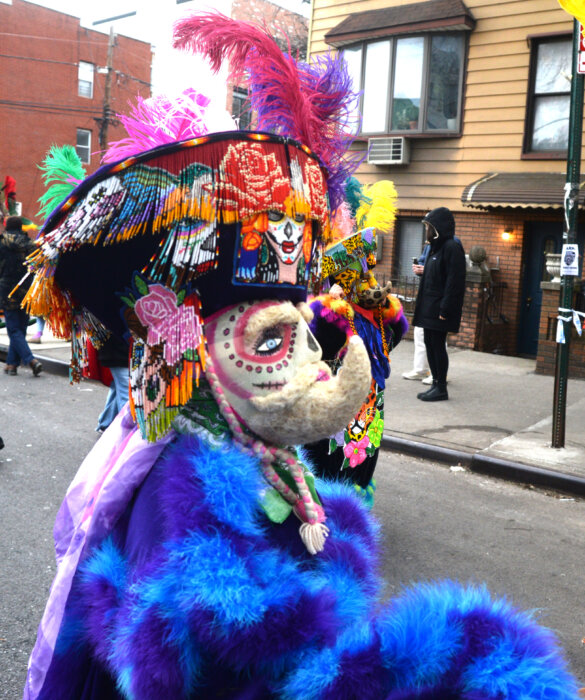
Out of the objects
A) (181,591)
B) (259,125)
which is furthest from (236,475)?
(259,125)

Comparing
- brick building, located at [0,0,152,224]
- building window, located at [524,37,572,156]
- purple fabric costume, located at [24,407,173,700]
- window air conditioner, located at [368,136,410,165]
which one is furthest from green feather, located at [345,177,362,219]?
brick building, located at [0,0,152,224]

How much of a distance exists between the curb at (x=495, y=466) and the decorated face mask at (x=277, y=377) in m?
4.72

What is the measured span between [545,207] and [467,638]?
10.4 m

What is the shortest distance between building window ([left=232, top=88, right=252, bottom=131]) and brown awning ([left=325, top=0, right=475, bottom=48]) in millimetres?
10961

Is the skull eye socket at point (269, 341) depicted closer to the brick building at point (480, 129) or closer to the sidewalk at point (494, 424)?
the sidewalk at point (494, 424)

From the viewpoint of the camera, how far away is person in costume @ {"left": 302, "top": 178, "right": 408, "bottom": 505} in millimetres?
3924

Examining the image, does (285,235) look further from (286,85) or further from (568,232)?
(568,232)

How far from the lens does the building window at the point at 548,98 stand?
11.1 m

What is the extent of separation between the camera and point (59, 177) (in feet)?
5.84

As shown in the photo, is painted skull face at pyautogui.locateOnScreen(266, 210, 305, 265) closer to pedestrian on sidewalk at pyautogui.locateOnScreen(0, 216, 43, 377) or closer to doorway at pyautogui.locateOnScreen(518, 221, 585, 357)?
pedestrian on sidewalk at pyautogui.locateOnScreen(0, 216, 43, 377)

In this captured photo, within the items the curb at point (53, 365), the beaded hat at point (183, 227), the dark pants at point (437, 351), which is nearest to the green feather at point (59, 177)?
the beaded hat at point (183, 227)

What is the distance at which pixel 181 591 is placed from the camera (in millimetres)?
1302

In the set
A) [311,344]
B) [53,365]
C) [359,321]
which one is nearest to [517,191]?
[53,365]

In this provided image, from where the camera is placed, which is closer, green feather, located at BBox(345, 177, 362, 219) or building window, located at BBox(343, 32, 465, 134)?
green feather, located at BBox(345, 177, 362, 219)
